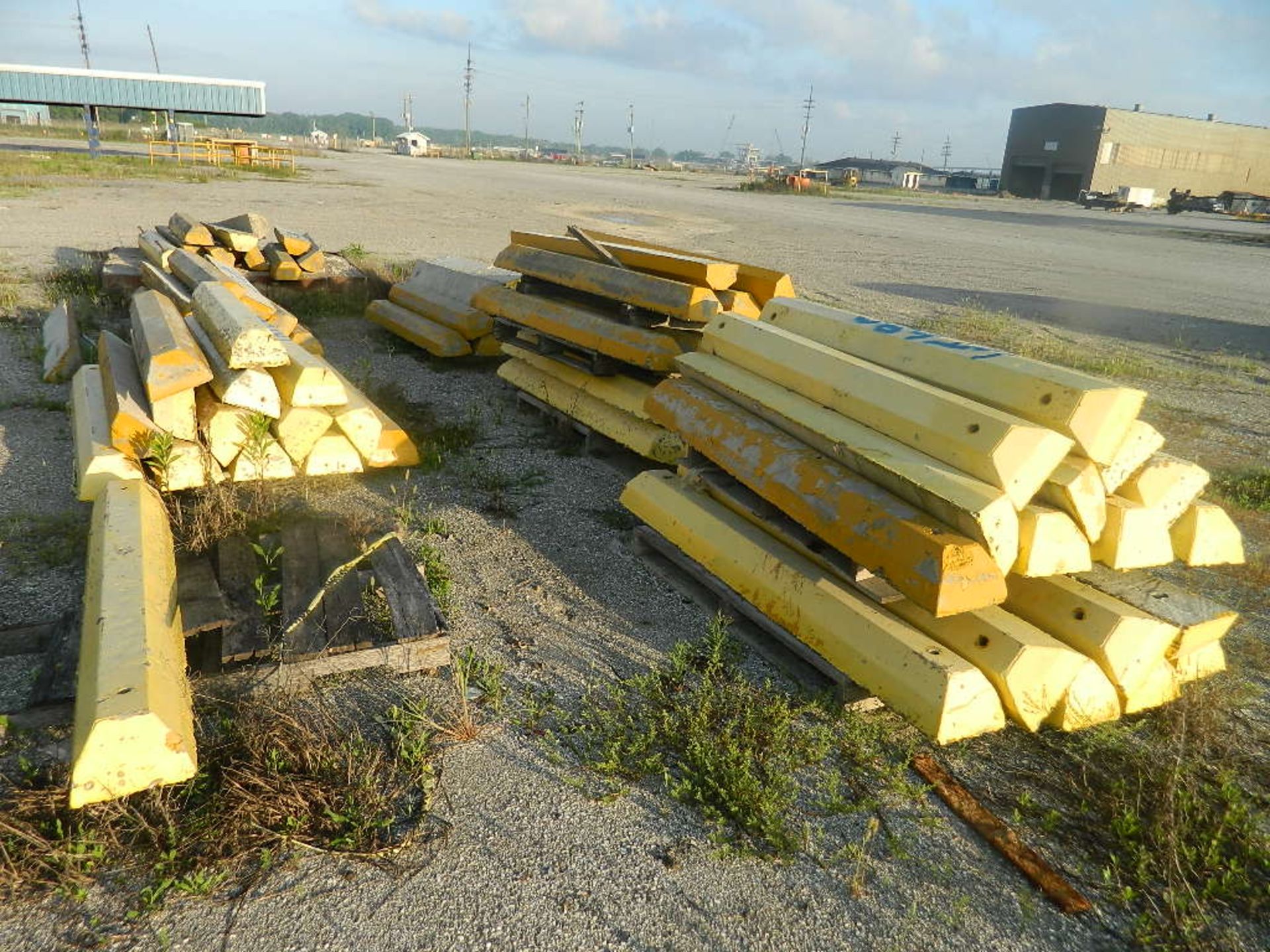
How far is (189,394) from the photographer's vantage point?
4.64m

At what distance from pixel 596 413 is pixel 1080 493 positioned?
11.8 ft

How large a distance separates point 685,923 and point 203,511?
3.21m

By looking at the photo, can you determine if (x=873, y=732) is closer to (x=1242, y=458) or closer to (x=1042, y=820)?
(x=1042, y=820)

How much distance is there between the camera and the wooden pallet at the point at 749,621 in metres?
3.33

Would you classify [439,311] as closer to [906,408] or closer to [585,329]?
[585,329]

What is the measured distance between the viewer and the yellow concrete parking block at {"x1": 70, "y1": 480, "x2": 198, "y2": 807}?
7.67ft

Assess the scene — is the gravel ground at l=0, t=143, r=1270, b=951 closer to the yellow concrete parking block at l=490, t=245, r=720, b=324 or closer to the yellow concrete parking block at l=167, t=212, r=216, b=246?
the yellow concrete parking block at l=490, t=245, r=720, b=324

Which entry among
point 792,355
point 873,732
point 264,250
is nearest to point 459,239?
point 264,250

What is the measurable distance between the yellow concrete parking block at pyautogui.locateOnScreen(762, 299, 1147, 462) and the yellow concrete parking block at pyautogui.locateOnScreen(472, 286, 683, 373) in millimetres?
1374

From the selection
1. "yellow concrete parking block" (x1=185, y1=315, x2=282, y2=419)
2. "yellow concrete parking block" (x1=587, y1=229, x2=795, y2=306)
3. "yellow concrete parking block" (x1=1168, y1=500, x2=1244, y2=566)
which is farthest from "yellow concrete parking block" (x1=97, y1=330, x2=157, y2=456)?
"yellow concrete parking block" (x1=1168, y1=500, x2=1244, y2=566)

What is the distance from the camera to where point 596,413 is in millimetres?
→ 5973

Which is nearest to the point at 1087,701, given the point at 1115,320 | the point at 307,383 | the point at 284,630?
the point at 284,630

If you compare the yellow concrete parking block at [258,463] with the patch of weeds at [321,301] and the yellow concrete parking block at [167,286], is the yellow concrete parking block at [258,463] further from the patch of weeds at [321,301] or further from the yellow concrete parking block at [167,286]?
the patch of weeds at [321,301]

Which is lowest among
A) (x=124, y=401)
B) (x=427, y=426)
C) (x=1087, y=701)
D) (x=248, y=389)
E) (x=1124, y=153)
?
(x=427, y=426)
